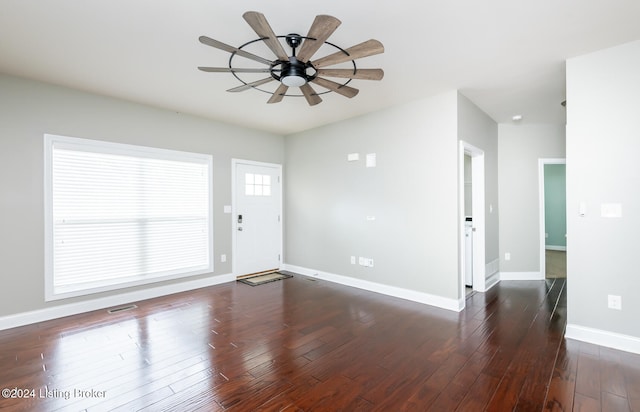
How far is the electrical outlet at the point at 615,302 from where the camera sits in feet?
8.46

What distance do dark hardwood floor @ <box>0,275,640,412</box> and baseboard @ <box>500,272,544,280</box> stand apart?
1.26 metres

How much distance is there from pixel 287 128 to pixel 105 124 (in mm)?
2688

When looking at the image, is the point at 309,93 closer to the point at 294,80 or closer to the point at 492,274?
the point at 294,80

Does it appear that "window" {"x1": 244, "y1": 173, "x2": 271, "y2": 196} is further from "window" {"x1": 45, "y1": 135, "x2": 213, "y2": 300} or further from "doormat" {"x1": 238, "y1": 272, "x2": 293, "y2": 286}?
"doormat" {"x1": 238, "y1": 272, "x2": 293, "y2": 286}

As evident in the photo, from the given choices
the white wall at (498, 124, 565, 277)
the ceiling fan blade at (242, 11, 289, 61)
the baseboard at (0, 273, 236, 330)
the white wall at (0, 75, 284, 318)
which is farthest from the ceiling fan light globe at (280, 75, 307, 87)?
the white wall at (498, 124, 565, 277)

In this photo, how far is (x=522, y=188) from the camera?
502 cm

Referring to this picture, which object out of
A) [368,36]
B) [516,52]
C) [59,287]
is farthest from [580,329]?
[59,287]

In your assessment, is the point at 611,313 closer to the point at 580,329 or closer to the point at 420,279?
the point at 580,329

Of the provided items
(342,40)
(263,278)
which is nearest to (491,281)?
(263,278)

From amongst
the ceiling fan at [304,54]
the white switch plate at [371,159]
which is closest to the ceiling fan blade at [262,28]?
the ceiling fan at [304,54]

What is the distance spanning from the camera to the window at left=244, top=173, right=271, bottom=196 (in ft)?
17.3

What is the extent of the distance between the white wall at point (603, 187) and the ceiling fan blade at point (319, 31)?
2538 mm

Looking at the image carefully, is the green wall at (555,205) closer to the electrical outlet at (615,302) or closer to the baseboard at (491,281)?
the baseboard at (491,281)

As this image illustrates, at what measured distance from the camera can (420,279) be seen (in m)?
3.87
